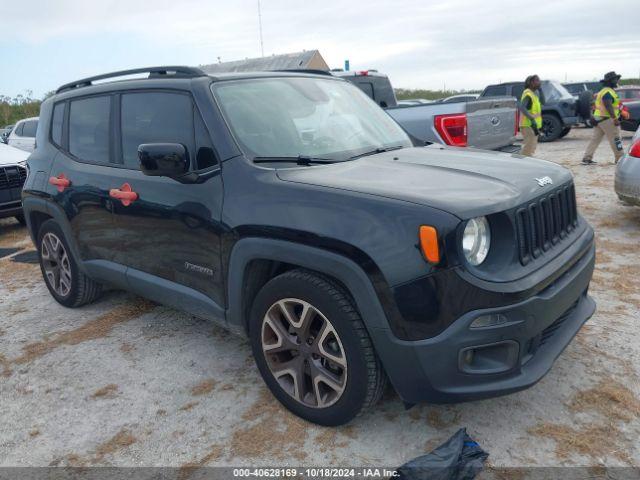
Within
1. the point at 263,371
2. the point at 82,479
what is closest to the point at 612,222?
the point at 263,371

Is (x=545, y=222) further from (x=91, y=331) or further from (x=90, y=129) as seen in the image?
(x=91, y=331)

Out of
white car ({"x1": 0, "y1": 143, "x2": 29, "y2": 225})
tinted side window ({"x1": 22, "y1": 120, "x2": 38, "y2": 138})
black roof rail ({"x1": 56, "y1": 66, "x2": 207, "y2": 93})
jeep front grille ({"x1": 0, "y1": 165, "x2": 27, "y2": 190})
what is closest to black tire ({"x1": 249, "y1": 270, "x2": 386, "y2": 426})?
black roof rail ({"x1": 56, "y1": 66, "x2": 207, "y2": 93})

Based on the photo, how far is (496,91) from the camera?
677 inches

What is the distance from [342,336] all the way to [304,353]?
351mm

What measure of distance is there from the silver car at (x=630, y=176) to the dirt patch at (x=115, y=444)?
5.48 meters

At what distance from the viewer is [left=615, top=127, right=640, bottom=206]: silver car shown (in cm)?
580

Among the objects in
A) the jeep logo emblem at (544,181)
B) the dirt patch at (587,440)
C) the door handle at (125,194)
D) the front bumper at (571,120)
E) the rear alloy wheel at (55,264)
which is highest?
the front bumper at (571,120)

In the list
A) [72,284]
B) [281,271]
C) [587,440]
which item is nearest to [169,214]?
[281,271]

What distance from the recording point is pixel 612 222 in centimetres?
652

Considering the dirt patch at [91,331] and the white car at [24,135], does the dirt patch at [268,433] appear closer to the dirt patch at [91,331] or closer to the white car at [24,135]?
the dirt patch at [91,331]

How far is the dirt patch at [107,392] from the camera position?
3340mm

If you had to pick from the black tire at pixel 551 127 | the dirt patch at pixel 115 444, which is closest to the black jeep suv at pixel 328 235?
the dirt patch at pixel 115 444

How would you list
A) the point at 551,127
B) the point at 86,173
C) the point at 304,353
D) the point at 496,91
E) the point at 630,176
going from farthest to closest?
the point at 496,91
the point at 551,127
the point at 630,176
the point at 86,173
the point at 304,353

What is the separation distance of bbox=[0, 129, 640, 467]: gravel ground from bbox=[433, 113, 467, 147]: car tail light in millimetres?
2407
